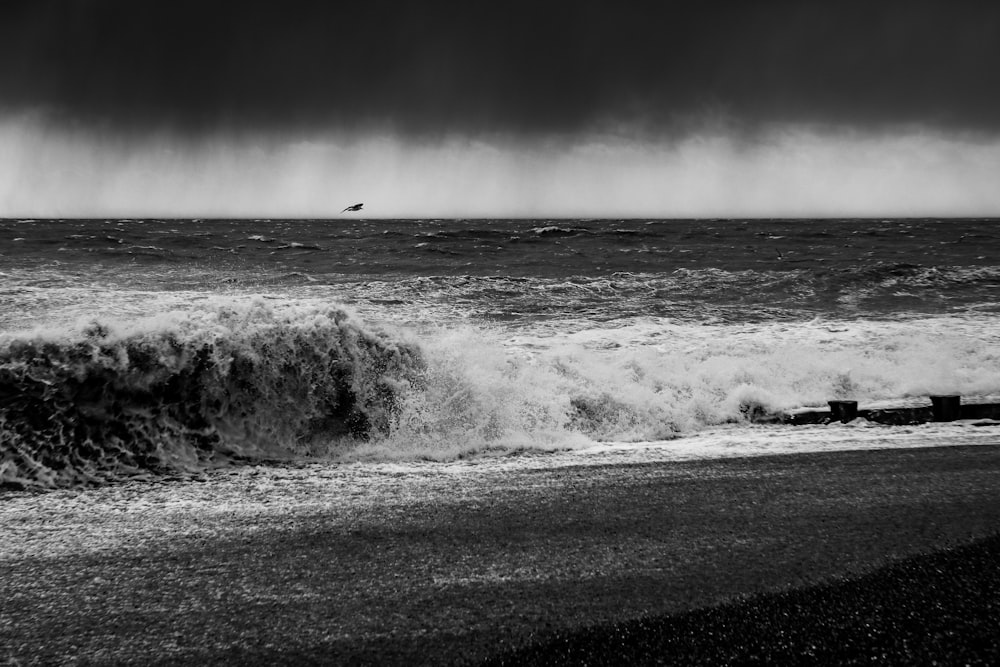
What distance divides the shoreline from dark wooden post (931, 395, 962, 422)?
0.96 meters

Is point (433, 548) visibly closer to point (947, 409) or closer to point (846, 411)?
point (846, 411)

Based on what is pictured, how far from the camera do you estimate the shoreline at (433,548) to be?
1984mm

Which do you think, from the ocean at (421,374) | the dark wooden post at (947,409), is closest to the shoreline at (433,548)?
the ocean at (421,374)

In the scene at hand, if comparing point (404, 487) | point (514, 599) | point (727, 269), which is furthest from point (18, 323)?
point (727, 269)

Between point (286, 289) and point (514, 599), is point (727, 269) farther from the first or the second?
point (514, 599)

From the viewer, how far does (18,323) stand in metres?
8.20

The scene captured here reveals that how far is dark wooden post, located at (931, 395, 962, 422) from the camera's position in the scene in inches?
183

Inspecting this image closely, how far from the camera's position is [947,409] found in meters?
4.67

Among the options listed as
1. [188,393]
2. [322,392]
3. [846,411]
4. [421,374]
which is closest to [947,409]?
[846,411]

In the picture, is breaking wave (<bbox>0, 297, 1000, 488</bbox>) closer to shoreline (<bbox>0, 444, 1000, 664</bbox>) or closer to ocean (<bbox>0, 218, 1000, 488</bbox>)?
ocean (<bbox>0, 218, 1000, 488</bbox>)

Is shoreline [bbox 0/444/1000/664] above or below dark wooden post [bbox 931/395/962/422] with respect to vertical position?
below

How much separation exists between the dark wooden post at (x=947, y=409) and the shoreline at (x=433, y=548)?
958mm

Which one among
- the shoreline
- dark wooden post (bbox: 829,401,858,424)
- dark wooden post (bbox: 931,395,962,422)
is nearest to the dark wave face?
the shoreline

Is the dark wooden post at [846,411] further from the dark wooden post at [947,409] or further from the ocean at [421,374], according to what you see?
the dark wooden post at [947,409]
